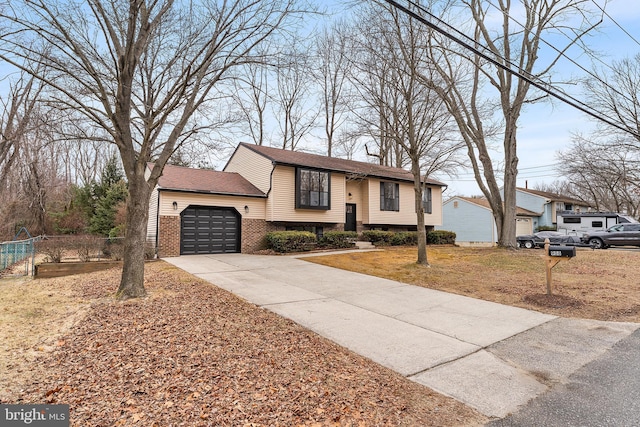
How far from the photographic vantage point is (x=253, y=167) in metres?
17.9

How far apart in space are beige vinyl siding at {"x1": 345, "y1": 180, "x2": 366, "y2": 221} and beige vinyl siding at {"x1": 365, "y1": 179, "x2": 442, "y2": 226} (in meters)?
0.61

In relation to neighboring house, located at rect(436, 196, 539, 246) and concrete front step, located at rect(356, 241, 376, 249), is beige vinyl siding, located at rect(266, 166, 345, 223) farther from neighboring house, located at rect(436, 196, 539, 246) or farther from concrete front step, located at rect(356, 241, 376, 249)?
neighboring house, located at rect(436, 196, 539, 246)

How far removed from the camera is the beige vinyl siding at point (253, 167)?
1683cm

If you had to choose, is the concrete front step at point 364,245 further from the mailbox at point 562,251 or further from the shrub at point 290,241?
the mailbox at point 562,251

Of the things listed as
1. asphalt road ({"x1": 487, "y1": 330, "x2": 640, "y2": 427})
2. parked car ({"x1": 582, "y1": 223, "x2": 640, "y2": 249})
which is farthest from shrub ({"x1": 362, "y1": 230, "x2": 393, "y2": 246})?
asphalt road ({"x1": 487, "y1": 330, "x2": 640, "y2": 427})

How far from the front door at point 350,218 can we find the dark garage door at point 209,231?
7.07 meters

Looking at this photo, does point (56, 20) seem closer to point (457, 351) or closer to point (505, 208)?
point (457, 351)

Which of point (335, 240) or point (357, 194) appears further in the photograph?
point (357, 194)

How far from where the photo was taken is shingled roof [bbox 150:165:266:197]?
1429 cm

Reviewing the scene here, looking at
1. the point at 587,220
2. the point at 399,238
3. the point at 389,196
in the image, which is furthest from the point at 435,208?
the point at 587,220

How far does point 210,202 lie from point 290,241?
4.13 m

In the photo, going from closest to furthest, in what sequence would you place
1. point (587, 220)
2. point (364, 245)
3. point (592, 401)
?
1. point (592, 401)
2. point (364, 245)
3. point (587, 220)

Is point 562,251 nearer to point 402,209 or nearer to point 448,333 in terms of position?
point 448,333

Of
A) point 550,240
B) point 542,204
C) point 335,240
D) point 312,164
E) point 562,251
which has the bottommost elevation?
point 550,240
